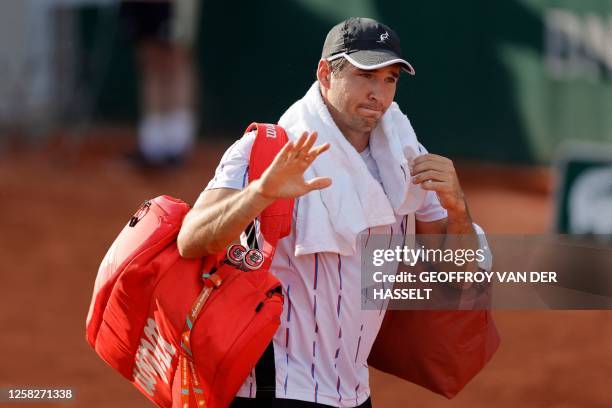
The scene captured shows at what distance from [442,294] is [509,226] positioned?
6.52 metres

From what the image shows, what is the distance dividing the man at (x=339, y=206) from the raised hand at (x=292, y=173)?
189 mm

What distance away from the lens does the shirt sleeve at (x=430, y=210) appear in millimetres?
3500

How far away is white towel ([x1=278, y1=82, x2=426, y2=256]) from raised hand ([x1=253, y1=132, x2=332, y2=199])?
0.26 meters

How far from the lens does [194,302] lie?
304 centimetres

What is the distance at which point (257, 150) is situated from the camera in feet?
10.1

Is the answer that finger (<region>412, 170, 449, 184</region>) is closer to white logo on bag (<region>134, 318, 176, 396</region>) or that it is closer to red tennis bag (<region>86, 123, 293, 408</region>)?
red tennis bag (<region>86, 123, 293, 408</region>)

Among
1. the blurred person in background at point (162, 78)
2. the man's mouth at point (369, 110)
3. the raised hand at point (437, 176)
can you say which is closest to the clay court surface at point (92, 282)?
the blurred person in background at point (162, 78)

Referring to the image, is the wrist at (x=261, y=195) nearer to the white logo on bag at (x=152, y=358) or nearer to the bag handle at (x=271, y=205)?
the bag handle at (x=271, y=205)

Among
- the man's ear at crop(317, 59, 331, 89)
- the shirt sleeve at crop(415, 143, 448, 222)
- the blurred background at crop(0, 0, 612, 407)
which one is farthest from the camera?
the blurred background at crop(0, 0, 612, 407)

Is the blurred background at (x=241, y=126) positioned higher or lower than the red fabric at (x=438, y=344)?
lower

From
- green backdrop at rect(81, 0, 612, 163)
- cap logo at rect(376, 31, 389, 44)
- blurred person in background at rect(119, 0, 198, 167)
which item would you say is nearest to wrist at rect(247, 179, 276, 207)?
cap logo at rect(376, 31, 389, 44)

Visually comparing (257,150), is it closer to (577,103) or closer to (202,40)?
(577,103)

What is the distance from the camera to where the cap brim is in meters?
3.16

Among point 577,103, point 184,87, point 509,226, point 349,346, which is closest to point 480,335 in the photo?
point 349,346
